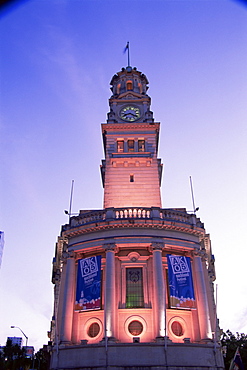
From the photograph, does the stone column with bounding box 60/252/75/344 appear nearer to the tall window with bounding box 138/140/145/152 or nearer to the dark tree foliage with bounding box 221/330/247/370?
the tall window with bounding box 138/140/145/152

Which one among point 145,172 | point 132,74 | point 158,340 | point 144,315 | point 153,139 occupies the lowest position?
point 158,340

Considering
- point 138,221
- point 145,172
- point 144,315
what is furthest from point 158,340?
point 145,172

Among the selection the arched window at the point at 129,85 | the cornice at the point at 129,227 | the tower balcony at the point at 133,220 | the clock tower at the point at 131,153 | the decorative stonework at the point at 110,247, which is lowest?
the decorative stonework at the point at 110,247

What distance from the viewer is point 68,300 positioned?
38.7m

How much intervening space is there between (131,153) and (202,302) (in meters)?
26.4

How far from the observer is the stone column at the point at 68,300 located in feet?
121

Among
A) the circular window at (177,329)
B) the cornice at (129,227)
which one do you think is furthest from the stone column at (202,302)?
the cornice at (129,227)

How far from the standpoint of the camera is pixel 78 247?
137ft

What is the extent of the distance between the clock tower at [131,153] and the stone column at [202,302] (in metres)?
13.3

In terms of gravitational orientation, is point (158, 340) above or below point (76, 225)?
below

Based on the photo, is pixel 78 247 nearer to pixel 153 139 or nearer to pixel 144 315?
pixel 144 315

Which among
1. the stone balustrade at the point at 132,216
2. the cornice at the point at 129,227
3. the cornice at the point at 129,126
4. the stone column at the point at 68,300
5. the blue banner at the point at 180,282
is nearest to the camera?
the stone column at the point at 68,300

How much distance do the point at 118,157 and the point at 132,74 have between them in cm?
2070

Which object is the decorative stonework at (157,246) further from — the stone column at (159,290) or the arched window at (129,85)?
the arched window at (129,85)
